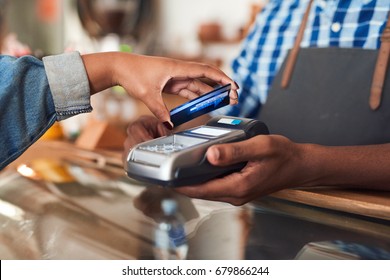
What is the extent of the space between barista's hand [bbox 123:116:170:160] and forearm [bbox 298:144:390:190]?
0.87 feet

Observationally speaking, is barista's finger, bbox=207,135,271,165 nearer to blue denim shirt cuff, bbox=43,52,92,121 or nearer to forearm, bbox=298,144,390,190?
forearm, bbox=298,144,390,190

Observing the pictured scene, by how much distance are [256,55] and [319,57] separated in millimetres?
219

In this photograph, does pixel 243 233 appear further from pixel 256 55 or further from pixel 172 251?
pixel 256 55

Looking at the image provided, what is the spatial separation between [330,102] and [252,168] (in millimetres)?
427

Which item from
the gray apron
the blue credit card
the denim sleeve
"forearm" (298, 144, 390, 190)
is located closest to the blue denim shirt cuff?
the denim sleeve

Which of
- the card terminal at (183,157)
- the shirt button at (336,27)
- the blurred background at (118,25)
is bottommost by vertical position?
the blurred background at (118,25)

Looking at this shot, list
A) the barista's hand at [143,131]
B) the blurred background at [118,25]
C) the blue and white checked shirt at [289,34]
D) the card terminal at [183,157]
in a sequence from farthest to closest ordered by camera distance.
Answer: the blurred background at [118,25] → the blue and white checked shirt at [289,34] → the barista's hand at [143,131] → the card terminal at [183,157]

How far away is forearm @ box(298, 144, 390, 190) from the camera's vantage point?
65 centimetres

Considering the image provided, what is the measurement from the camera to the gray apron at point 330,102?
0.90 meters

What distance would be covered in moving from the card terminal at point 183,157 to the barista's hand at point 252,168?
12 millimetres

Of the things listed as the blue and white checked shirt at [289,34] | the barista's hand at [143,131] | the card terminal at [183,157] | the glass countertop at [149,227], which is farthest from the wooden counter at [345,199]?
the blue and white checked shirt at [289,34]

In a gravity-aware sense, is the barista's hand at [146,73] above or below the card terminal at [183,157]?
above

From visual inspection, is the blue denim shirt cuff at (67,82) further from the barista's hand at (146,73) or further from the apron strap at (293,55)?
the apron strap at (293,55)

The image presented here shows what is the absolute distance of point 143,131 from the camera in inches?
32.7
